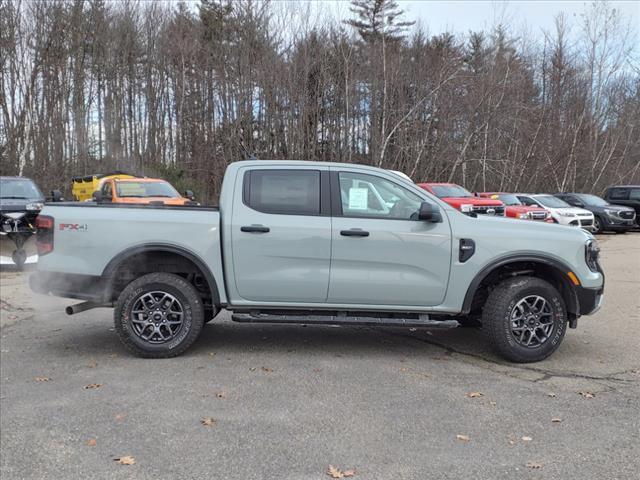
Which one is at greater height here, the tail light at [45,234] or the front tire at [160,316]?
the tail light at [45,234]

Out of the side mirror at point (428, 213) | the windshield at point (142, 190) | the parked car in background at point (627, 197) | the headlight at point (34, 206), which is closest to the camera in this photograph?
the side mirror at point (428, 213)

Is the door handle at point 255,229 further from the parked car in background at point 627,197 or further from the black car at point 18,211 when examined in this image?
the parked car in background at point 627,197

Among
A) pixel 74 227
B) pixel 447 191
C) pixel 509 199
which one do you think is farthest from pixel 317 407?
pixel 509 199

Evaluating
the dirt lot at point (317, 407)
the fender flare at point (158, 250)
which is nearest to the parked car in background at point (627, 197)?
the dirt lot at point (317, 407)

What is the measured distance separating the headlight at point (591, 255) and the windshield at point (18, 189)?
12652 mm

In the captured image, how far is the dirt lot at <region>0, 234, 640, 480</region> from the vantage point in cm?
335

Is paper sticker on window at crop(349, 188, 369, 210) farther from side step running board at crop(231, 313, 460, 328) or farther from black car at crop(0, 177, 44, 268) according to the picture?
black car at crop(0, 177, 44, 268)

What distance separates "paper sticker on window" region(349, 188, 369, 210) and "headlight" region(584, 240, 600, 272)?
2206 mm

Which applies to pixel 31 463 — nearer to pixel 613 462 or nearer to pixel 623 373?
pixel 613 462

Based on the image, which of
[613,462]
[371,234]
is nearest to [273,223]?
[371,234]

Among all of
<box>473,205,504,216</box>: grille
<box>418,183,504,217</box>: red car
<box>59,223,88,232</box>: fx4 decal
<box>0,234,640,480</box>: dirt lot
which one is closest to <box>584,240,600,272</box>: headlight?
<box>0,234,640,480</box>: dirt lot

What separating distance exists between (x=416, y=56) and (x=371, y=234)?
26548 millimetres

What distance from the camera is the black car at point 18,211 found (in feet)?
38.5

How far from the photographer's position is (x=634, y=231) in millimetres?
23938
